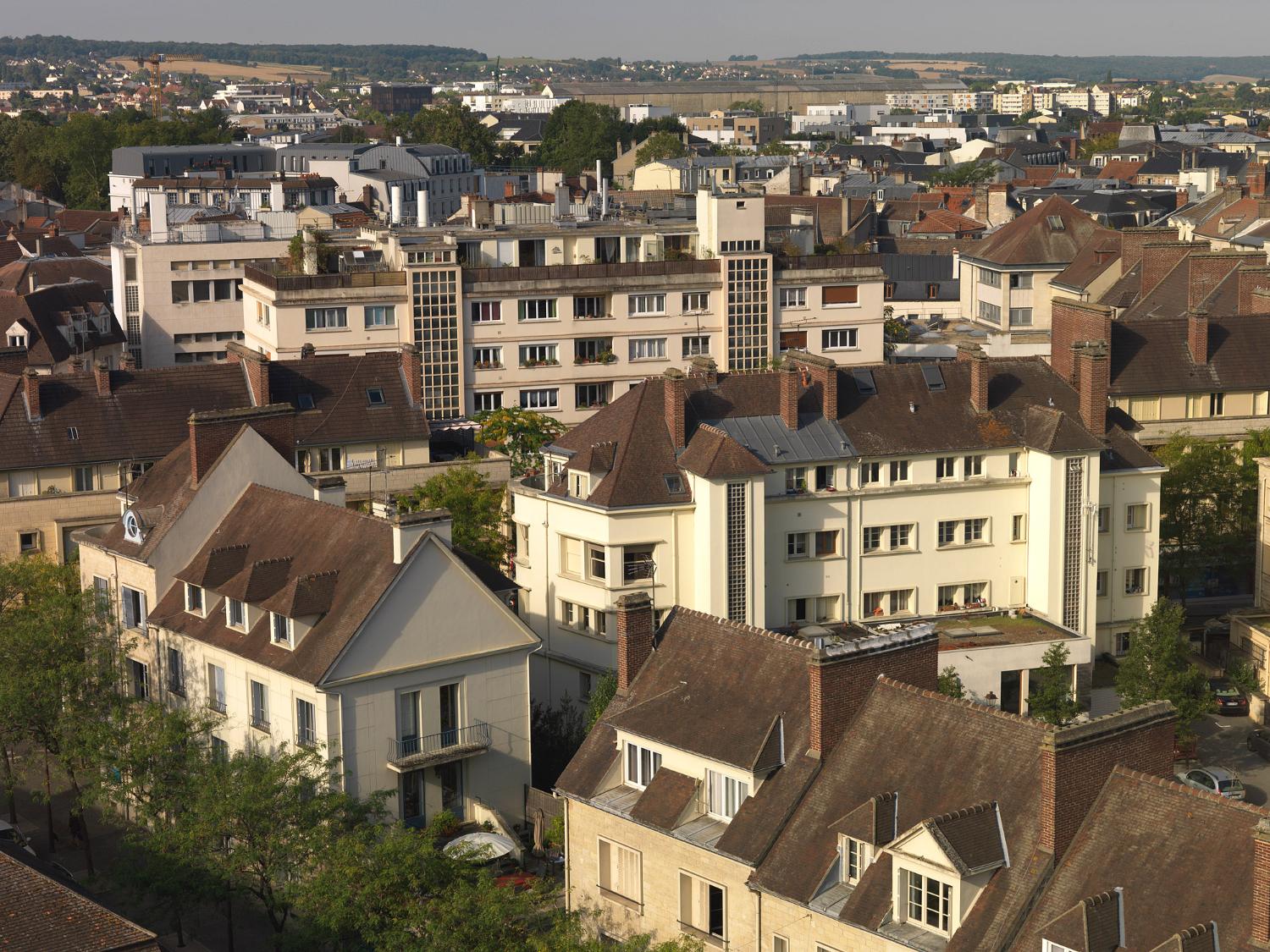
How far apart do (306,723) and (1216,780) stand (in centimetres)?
2556

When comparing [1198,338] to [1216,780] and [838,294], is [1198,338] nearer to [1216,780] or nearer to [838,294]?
[838,294]

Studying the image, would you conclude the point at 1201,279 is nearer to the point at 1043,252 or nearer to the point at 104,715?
the point at 1043,252

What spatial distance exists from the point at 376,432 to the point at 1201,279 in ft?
127

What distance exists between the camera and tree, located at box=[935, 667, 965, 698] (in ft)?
175

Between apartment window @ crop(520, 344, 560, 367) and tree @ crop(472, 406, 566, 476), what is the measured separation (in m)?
10.0

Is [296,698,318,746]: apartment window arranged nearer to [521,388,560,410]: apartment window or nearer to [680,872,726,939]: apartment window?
[680,872,726,939]: apartment window

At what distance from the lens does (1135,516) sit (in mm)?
67062

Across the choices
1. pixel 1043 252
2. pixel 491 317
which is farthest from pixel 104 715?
pixel 1043 252

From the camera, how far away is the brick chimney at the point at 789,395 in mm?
63469

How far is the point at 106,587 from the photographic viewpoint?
188ft

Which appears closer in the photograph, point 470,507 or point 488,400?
point 470,507

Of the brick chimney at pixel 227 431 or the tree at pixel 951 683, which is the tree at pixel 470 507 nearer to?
the brick chimney at pixel 227 431

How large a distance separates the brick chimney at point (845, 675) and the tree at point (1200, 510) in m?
33.4

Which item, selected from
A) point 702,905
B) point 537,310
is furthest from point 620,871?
point 537,310
